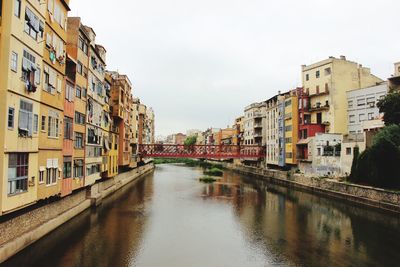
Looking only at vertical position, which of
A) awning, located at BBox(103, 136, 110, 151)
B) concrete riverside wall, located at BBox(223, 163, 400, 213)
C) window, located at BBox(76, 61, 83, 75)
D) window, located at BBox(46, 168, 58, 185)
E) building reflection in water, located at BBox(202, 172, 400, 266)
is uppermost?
window, located at BBox(76, 61, 83, 75)

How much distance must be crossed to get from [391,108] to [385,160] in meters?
8.72

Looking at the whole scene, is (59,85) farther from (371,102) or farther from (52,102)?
(371,102)

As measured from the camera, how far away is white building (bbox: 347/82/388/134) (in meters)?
52.9

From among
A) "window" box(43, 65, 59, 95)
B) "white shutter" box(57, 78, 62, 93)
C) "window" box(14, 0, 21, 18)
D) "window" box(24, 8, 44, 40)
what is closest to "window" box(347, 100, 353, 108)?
"white shutter" box(57, 78, 62, 93)

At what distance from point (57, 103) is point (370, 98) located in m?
50.2

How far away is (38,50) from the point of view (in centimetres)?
1947

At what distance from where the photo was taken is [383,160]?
34969 mm

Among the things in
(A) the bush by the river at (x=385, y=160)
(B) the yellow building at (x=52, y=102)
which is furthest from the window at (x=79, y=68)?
(A) the bush by the river at (x=385, y=160)

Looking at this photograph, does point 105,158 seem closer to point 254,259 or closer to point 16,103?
point 16,103

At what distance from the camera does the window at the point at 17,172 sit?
55.2 feet

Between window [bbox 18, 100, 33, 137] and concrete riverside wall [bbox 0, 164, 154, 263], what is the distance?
4.81 meters

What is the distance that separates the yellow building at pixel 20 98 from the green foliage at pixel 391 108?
3891cm

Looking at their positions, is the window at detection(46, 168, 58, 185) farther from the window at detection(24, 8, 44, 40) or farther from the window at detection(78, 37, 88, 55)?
→ the window at detection(78, 37, 88, 55)

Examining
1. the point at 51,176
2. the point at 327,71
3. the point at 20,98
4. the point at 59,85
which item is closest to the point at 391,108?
the point at 327,71
